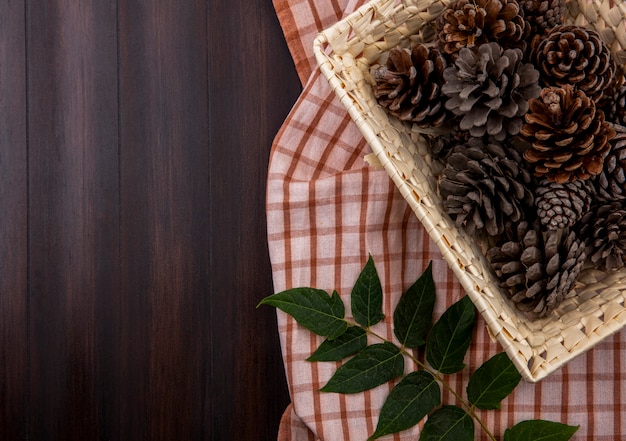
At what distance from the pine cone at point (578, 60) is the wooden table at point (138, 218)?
0.34m

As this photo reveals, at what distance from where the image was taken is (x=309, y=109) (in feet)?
2.45

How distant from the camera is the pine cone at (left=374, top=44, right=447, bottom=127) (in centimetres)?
57

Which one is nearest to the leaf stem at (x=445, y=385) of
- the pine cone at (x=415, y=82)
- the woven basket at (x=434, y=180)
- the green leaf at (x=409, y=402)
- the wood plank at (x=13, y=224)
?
the green leaf at (x=409, y=402)

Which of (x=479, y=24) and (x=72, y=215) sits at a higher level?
(x=479, y=24)

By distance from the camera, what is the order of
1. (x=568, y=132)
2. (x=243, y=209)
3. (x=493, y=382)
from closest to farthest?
(x=568, y=132)
(x=493, y=382)
(x=243, y=209)

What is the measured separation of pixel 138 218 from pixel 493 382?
0.48m

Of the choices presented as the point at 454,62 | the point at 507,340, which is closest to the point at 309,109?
the point at 454,62

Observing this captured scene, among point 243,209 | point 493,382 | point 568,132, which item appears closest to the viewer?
point 568,132

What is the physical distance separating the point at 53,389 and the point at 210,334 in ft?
0.71

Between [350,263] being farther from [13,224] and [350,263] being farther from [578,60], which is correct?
[13,224]

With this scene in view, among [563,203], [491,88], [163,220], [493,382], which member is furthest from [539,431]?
[163,220]

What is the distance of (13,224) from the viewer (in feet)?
2.68

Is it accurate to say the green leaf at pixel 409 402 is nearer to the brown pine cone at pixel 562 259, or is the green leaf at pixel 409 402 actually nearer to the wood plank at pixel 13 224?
the brown pine cone at pixel 562 259

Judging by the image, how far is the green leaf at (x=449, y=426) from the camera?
718 millimetres
